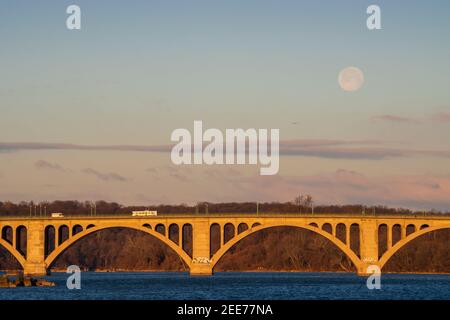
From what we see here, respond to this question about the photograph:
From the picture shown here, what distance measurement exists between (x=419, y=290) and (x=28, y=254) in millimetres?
55091

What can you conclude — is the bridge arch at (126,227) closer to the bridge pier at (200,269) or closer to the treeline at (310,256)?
the bridge pier at (200,269)

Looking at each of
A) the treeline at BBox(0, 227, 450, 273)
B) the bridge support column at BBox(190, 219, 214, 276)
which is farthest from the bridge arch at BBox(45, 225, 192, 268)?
the treeline at BBox(0, 227, 450, 273)

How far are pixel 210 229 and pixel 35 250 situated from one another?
73.0 feet

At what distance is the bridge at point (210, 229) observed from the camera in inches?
5335

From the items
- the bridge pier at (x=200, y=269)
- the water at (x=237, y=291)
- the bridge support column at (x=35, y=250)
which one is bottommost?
the water at (x=237, y=291)

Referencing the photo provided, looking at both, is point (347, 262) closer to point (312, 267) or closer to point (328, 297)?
point (312, 267)

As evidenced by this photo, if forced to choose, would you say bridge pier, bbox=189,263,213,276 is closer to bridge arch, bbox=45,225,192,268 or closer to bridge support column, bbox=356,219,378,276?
bridge arch, bbox=45,225,192,268

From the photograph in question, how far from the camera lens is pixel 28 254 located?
144875 mm

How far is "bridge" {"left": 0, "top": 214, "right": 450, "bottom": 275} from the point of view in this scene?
13550cm

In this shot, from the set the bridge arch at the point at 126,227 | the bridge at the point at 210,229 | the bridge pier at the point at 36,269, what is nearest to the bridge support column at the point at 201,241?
the bridge at the point at 210,229

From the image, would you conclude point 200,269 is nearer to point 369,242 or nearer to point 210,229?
point 210,229

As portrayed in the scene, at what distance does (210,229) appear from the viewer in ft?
464

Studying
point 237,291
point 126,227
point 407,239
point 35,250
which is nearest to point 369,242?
point 407,239
